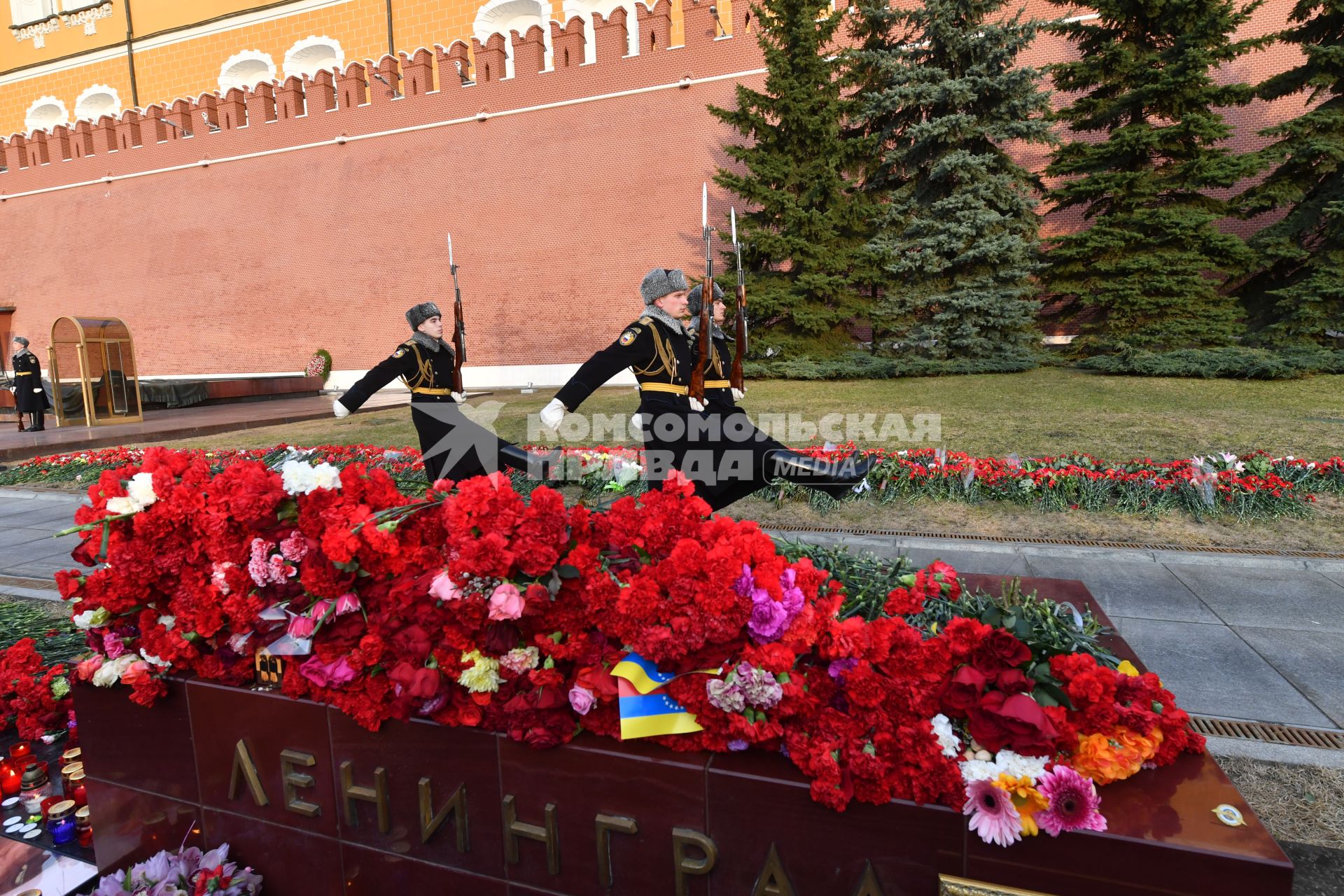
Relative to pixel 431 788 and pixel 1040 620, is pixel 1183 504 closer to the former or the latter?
pixel 1040 620

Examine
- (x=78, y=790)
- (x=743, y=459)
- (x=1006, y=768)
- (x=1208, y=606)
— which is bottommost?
(x=1208, y=606)

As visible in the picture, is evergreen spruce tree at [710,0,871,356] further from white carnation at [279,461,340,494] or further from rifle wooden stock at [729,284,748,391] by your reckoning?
white carnation at [279,461,340,494]

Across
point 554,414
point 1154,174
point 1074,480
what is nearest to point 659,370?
point 554,414

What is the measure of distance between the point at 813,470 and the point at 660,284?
1.26 meters

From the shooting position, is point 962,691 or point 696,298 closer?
point 962,691

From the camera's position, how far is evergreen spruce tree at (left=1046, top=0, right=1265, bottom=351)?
1252 cm

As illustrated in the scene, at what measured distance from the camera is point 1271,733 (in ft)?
8.34

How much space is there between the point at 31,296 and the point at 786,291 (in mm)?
27122

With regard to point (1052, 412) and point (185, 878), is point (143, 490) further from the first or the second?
point (1052, 412)

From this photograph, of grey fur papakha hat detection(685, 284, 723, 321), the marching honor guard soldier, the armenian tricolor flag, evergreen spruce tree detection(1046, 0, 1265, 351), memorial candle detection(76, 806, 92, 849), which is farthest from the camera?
evergreen spruce tree detection(1046, 0, 1265, 351)

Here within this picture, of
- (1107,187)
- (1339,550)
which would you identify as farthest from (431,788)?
(1107,187)

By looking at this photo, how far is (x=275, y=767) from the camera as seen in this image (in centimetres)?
196

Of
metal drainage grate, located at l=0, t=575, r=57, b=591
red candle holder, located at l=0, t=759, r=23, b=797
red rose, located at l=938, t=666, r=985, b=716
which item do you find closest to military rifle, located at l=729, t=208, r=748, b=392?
red rose, located at l=938, t=666, r=985, b=716

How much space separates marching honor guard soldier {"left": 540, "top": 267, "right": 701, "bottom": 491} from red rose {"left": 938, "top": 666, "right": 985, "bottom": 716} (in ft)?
7.94
